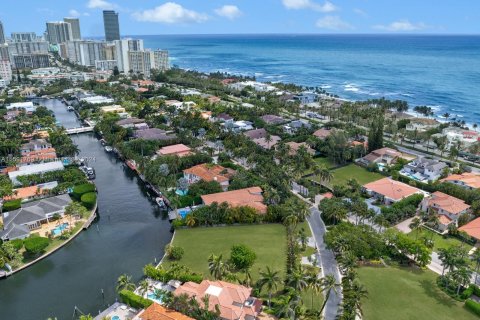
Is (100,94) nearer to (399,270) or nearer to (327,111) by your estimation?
(327,111)

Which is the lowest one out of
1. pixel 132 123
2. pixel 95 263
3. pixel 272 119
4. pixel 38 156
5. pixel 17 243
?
pixel 95 263

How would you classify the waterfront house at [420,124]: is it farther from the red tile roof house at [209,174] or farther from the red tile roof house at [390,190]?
the red tile roof house at [209,174]

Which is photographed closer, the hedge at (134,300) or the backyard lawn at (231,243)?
the hedge at (134,300)

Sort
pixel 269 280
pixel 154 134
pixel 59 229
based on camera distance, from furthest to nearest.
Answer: pixel 154 134, pixel 59 229, pixel 269 280

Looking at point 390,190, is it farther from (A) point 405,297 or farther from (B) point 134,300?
(B) point 134,300

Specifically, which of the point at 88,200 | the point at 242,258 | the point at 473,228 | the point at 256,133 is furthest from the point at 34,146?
the point at 473,228

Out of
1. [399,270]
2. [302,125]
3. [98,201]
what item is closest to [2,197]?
[98,201]

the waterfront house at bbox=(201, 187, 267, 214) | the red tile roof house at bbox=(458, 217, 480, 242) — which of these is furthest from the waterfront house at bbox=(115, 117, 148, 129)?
the red tile roof house at bbox=(458, 217, 480, 242)

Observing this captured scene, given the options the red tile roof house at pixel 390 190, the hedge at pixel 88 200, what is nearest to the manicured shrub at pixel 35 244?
the hedge at pixel 88 200
